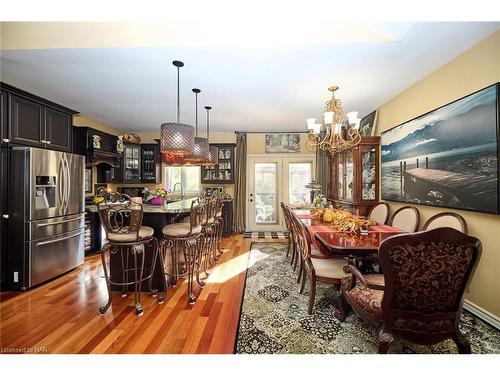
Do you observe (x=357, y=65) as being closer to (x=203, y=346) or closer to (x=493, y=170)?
(x=493, y=170)

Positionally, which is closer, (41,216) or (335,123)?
(41,216)

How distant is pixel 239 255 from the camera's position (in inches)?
147

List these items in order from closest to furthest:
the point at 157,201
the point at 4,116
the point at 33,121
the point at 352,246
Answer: the point at 352,246
the point at 4,116
the point at 33,121
the point at 157,201

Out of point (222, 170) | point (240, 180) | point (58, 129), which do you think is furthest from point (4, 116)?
point (240, 180)

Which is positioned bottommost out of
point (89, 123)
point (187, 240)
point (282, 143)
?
point (187, 240)

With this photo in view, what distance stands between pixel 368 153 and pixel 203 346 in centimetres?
366

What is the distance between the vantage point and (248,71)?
2.56 metres

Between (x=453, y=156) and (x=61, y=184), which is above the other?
(x=453, y=156)

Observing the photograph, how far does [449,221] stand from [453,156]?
679mm

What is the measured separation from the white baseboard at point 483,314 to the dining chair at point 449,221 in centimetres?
75

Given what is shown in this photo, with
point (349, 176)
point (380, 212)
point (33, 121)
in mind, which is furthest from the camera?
point (349, 176)

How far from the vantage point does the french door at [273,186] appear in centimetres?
557

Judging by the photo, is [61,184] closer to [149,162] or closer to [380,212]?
[149,162]

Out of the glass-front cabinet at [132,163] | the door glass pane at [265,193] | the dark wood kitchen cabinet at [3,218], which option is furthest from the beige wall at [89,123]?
the door glass pane at [265,193]
